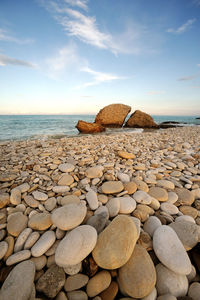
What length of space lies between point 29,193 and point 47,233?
759mm

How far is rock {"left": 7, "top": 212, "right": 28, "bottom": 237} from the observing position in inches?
48.4

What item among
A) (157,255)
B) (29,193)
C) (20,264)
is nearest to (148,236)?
(157,255)

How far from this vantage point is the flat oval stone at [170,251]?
0.96 m

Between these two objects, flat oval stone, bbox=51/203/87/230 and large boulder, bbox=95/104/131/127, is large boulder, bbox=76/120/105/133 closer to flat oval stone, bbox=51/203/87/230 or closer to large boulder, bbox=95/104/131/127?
large boulder, bbox=95/104/131/127

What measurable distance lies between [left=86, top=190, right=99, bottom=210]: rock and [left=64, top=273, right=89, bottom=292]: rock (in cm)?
63

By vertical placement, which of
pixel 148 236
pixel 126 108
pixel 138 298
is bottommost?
pixel 138 298

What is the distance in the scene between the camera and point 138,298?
2.79ft

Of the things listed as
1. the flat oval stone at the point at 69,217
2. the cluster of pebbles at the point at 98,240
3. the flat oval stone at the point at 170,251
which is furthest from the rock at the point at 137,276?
the flat oval stone at the point at 69,217

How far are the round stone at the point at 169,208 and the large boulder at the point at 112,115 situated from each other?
12.7 metres

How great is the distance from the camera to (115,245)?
1.04m

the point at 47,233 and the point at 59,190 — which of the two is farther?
the point at 59,190

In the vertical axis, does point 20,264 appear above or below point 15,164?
below

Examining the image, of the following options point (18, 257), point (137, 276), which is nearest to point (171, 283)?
point (137, 276)

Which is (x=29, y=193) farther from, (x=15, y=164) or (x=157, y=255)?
(x=157, y=255)
